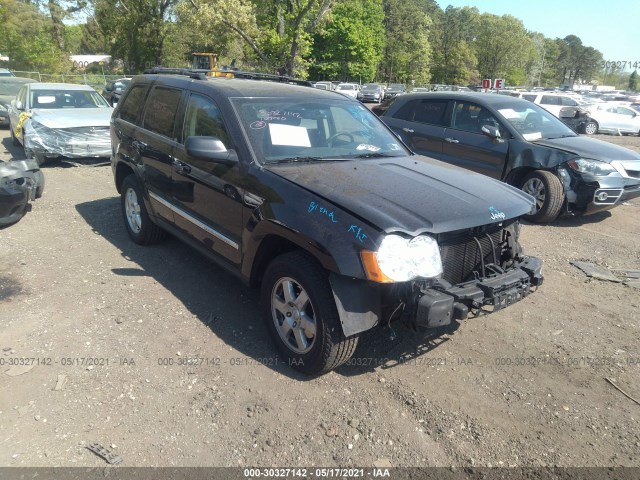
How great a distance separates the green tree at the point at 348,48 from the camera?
177 feet

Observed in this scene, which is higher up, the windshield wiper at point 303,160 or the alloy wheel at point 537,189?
the windshield wiper at point 303,160

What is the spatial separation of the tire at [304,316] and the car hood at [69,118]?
8.08 m

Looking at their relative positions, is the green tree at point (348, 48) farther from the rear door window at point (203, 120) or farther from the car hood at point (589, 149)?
the rear door window at point (203, 120)

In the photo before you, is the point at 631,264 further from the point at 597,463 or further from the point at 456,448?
the point at 456,448

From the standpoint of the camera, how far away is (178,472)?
2615 mm

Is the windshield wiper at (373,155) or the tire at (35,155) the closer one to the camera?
the windshield wiper at (373,155)

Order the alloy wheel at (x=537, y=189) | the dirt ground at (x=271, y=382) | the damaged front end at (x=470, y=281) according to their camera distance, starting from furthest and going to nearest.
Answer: the alloy wheel at (x=537, y=189)
the damaged front end at (x=470, y=281)
the dirt ground at (x=271, y=382)

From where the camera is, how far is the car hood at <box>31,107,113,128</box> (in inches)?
383

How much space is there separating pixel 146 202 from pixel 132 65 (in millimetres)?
38006

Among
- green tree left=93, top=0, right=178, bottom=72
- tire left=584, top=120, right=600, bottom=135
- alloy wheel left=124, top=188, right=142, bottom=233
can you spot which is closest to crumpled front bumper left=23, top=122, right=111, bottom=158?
alloy wheel left=124, top=188, right=142, bottom=233

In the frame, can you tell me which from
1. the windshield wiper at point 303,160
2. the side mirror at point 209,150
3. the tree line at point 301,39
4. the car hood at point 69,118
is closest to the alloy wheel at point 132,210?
the side mirror at point 209,150

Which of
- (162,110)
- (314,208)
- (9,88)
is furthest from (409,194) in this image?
(9,88)

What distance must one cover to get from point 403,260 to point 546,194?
4851 millimetres

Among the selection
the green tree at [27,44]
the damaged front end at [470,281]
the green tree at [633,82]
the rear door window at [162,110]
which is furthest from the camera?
the green tree at [633,82]
